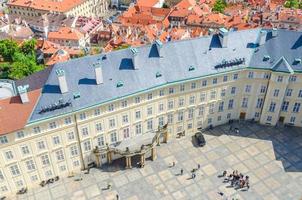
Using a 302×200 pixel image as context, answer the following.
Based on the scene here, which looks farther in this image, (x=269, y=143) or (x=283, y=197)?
(x=269, y=143)

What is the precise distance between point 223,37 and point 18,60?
62.8 metres

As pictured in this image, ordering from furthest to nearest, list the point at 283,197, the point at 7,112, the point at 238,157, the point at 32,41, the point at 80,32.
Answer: the point at 80,32
the point at 32,41
the point at 238,157
the point at 283,197
the point at 7,112

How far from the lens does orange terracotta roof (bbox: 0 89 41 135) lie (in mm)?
65250

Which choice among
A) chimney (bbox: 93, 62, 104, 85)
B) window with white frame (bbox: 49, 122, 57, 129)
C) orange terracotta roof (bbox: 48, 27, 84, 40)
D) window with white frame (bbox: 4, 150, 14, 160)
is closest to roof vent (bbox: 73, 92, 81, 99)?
chimney (bbox: 93, 62, 104, 85)

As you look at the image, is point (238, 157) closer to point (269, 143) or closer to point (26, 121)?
point (269, 143)

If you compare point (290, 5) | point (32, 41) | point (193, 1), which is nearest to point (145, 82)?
point (32, 41)

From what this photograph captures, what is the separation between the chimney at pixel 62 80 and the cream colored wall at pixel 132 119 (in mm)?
5426

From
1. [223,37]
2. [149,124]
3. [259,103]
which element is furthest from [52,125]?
[259,103]

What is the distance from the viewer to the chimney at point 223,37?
8075 centimetres

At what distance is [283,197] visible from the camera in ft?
245

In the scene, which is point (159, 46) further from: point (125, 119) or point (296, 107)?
point (296, 107)

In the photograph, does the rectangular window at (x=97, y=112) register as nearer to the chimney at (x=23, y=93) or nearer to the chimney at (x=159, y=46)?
the chimney at (x=23, y=93)

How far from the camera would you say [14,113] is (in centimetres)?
6675

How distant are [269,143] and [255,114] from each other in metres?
8.26
